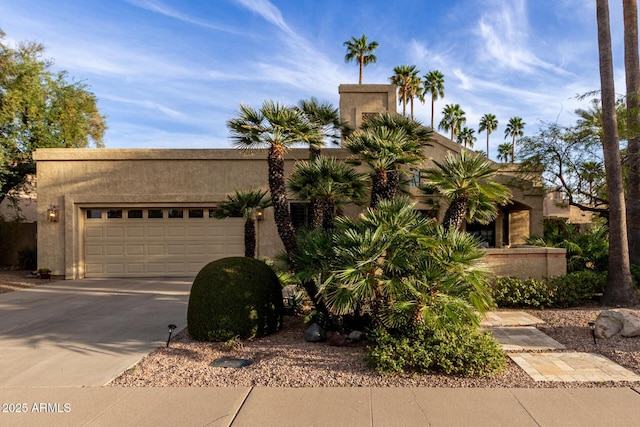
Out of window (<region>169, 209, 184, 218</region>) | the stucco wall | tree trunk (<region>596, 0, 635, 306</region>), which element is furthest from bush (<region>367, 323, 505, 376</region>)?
window (<region>169, 209, 184, 218</region>)

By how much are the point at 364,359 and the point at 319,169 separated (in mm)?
3082

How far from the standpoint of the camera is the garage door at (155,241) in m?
13.6

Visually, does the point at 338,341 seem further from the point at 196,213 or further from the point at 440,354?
the point at 196,213

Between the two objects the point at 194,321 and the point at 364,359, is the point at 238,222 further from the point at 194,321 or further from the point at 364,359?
the point at 364,359

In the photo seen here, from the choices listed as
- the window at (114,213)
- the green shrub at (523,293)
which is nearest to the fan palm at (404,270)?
the green shrub at (523,293)

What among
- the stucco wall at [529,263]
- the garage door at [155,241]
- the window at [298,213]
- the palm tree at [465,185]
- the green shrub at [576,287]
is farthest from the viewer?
the garage door at [155,241]

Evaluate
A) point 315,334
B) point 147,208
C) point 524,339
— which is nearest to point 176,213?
point 147,208

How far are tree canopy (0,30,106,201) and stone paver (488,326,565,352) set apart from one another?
1419 centimetres

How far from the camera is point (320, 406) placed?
396 centimetres

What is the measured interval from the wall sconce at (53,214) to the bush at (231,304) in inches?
379

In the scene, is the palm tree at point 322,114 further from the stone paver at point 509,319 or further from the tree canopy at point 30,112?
the tree canopy at point 30,112

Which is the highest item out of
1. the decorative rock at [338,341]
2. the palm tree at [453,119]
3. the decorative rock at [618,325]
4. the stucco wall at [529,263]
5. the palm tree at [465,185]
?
the palm tree at [453,119]

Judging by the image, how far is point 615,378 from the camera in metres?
4.57

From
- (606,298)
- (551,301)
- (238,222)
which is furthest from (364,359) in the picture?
(238,222)
